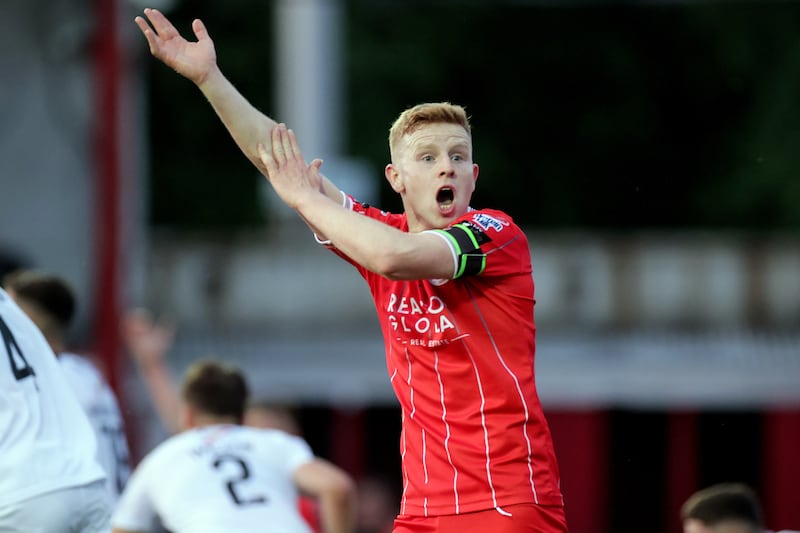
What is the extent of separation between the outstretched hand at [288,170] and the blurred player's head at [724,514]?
256 centimetres

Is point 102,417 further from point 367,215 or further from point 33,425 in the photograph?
point 367,215

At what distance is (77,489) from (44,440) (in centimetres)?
22

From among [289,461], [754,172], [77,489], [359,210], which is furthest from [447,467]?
[754,172]

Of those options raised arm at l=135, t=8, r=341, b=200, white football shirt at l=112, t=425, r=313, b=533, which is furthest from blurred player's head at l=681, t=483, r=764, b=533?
raised arm at l=135, t=8, r=341, b=200

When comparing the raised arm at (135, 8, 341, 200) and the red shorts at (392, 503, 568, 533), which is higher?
the raised arm at (135, 8, 341, 200)

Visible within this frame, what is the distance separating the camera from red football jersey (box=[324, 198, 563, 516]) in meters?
4.64

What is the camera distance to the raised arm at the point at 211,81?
521 cm

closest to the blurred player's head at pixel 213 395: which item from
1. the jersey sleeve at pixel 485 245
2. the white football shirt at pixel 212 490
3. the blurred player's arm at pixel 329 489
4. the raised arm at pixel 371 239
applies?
the white football shirt at pixel 212 490

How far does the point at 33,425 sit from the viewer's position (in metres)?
5.22

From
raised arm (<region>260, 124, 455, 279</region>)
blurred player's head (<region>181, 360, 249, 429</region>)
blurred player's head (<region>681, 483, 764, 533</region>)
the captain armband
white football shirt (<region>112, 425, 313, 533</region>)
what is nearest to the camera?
raised arm (<region>260, 124, 455, 279</region>)

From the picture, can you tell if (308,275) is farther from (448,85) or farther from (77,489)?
(77,489)

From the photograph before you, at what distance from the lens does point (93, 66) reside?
14594 mm

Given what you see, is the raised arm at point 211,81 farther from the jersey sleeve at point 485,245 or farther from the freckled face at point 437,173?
the jersey sleeve at point 485,245

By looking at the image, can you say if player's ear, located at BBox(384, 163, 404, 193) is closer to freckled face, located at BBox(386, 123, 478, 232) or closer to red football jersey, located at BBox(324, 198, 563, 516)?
freckled face, located at BBox(386, 123, 478, 232)
